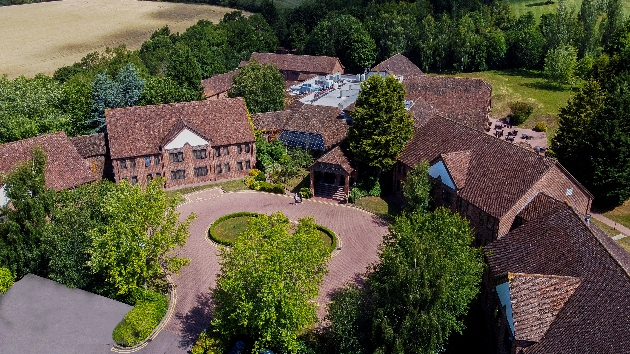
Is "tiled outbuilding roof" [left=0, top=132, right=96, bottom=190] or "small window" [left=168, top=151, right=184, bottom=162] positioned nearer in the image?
"tiled outbuilding roof" [left=0, top=132, right=96, bottom=190]

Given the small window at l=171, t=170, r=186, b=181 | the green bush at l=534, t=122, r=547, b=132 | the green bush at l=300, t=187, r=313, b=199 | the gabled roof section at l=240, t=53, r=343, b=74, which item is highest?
the gabled roof section at l=240, t=53, r=343, b=74

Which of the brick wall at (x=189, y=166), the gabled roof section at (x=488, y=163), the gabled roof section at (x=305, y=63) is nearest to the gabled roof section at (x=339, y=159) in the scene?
the gabled roof section at (x=488, y=163)

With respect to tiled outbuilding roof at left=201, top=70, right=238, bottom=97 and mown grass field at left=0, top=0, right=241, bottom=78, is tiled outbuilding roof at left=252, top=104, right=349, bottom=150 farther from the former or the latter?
mown grass field at left=0, top=0, right=241, bottom=78

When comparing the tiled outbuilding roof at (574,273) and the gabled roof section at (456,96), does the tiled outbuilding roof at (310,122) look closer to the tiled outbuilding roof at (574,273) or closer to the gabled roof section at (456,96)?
the gabled roof section at (456,96)

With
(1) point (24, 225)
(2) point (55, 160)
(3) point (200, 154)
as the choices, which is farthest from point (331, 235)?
(2) point (55, 160)

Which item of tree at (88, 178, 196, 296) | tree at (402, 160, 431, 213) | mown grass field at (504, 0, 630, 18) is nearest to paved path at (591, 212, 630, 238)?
tree at (402, 160, 431, 213)

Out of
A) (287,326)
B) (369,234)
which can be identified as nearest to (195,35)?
(369,234)

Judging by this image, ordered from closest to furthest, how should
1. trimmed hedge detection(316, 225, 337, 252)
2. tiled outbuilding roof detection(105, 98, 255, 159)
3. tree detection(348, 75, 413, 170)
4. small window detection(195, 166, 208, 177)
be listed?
trimmed hedge detection(316, 225, 337, 252), tree detection(348, 75, 413, 170), tiled outbuilding roof detection(105, 98, 255, 159), small window detection(195, 166, 208, 177)

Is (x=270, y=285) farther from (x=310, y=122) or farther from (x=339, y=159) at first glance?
(x=310, y=122)
